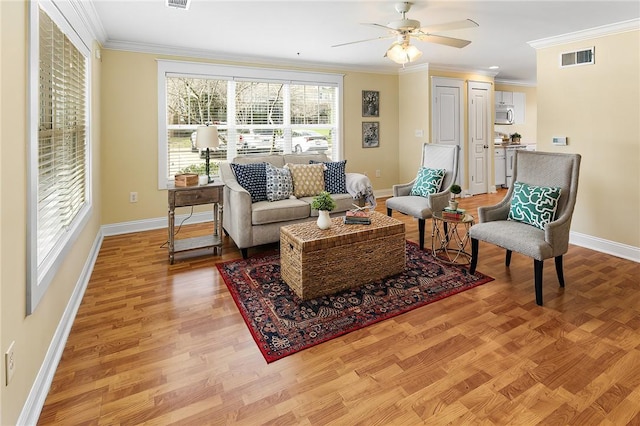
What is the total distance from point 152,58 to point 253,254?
2898 mm

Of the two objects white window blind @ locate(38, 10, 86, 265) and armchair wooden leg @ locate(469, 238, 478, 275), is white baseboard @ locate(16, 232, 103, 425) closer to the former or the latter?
white window blind @ locate(38, 10, 86, 265)

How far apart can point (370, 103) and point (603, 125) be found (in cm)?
353

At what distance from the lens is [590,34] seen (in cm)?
385

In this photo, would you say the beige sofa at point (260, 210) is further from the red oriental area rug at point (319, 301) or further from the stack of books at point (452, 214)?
the stack of books at point (452, 214)

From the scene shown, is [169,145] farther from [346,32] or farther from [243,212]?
[346,32]

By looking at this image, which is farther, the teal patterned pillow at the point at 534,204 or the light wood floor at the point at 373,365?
the teal patterned pillow at the point at 534,204

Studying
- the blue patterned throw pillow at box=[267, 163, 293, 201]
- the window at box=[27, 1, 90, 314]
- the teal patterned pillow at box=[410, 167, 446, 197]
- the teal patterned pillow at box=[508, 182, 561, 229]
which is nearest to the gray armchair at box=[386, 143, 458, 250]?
the teal patterned pillow at box=[410, 167, 446, 197]

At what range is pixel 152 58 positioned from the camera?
468 cm

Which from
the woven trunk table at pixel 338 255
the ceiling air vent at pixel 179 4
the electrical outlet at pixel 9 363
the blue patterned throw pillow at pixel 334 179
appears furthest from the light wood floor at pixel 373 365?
the ceiling air vent at pixel 179 4

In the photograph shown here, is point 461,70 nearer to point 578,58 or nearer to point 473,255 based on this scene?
point 578,58

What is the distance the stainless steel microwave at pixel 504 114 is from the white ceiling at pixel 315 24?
2.78m

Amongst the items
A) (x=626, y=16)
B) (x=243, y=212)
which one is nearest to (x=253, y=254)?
(x=243, y=212)

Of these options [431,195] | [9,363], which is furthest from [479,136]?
[9,363]

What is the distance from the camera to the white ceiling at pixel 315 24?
10.6ft
